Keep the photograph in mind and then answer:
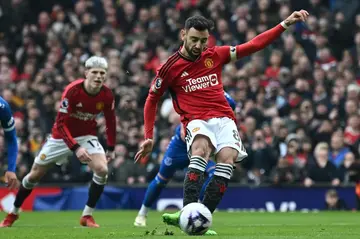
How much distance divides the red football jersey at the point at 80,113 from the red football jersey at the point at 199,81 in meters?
3.03

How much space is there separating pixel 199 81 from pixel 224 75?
12.1m

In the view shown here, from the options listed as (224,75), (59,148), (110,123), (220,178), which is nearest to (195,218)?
(220,178)

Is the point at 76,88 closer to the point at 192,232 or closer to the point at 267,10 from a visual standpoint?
the point at 192,232

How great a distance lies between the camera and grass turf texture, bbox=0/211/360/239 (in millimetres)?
10656

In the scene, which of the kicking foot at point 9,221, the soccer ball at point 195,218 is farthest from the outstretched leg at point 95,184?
the soccer ball at point 195,218

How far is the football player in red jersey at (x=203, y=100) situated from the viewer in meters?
10.4

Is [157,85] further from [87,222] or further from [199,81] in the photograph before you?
[87,222]

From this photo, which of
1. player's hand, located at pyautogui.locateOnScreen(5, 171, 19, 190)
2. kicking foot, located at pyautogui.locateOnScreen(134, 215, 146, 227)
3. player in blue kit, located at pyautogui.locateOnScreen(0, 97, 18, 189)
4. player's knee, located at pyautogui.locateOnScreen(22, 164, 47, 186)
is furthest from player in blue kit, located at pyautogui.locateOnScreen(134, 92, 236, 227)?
player's hand, located at pyautogui.locateOnScreen(5, 171, 19, 190)

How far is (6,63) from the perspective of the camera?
24719 mm

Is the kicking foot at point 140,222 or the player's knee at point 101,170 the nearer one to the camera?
the kicking foot at point 140,222

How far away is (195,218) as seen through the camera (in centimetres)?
980

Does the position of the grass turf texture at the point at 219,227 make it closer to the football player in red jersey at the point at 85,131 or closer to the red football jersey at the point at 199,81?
the football player in red jersey at the point at 85,131

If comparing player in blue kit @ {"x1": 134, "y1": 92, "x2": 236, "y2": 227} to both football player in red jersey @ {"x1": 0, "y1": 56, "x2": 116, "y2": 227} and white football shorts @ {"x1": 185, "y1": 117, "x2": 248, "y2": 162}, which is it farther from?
white football shorts @ {"x1": 185, "y1": 117, "x2": 248, "y2": 162}

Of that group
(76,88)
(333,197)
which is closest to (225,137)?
(76,88)
